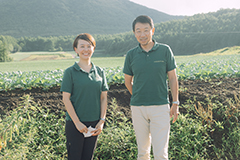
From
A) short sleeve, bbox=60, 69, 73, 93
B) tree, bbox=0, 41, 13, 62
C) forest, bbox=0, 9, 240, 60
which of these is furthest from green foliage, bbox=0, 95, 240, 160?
forest, bbox=0, 9, 240, 60

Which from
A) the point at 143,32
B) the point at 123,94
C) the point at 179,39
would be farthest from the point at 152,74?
the point at 179,39

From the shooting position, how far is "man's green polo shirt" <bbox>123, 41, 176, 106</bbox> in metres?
2.29

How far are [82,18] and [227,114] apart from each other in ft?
568

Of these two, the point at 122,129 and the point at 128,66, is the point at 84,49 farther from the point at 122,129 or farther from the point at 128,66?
the point at 122,129

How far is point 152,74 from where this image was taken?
90.3 inches

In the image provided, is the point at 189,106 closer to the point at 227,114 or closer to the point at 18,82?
the point at 227,114

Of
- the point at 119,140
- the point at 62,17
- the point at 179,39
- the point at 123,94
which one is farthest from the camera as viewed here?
the point at 62,17

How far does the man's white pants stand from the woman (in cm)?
44

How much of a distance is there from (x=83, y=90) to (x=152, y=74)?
28.9 inches

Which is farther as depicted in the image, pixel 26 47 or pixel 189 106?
pixel 26 47

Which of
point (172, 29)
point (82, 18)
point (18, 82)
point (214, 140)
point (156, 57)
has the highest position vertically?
point (82, 18)

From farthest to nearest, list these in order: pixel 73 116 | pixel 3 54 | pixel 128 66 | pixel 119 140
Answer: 1. pixel 3 54
2. pixel 119 140
3. pixel 128 66
4. pixel 73 116

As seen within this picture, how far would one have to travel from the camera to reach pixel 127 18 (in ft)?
559

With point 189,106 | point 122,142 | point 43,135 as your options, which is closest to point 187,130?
point 189,106
